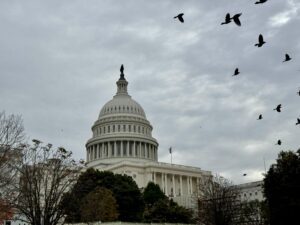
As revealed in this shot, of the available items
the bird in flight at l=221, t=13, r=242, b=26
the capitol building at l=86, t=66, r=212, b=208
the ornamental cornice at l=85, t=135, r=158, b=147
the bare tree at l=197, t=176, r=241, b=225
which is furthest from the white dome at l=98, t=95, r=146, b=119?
the bird in flight at l=221, t=13, r=242, b=26

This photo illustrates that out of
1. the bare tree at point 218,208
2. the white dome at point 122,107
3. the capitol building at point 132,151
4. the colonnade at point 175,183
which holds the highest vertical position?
the white dome at point 122,107

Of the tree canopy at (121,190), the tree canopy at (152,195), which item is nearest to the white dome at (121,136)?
the tree canopy at (152,195)

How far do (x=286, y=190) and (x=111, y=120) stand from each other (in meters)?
101

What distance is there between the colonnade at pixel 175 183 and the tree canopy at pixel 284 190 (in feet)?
272

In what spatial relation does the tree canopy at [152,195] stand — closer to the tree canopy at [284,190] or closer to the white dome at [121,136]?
the tree canopy at [284,190]

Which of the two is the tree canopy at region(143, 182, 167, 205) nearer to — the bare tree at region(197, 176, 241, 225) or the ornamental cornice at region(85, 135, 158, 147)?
the bare tree at region(197, 176, 241, 225)

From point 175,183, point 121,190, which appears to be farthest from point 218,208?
point 175,183

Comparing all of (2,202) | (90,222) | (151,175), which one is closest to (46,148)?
(2,202)

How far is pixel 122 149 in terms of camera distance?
145000 millimetres

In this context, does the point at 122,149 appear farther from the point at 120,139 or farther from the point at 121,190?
the point at 121,190

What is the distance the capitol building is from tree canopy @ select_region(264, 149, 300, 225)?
79.9 metres

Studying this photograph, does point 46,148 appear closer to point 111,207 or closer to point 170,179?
point 111,207

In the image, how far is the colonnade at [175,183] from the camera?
136625mm

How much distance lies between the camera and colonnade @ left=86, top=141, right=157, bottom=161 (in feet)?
475
